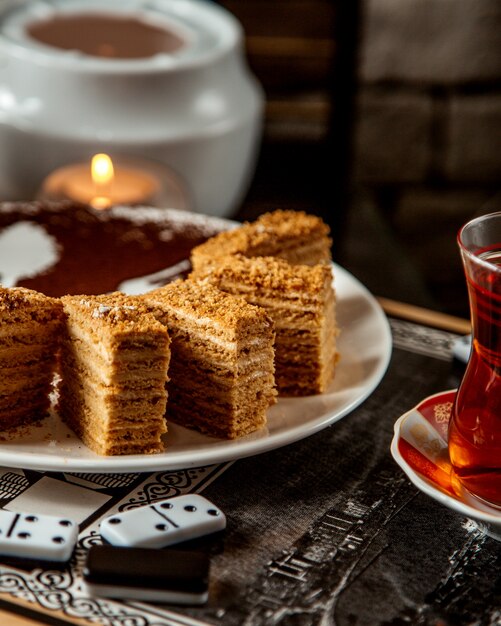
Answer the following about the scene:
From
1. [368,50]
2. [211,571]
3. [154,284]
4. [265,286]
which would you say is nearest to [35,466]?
[211,571]

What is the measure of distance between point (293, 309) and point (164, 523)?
1.70ft

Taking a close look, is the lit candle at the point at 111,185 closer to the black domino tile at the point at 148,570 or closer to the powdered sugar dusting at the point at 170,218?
the powdered sugar dusting at the point at 170,218

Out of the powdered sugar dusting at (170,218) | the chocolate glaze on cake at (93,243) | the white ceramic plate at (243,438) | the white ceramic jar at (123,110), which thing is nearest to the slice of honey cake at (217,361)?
the white ceramic plate at (243,438)

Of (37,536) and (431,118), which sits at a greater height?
(37,536)

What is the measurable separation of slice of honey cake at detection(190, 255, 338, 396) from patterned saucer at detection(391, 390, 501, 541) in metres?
0.26

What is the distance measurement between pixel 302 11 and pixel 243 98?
1.11 metres

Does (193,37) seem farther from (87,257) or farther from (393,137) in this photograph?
(393,137)

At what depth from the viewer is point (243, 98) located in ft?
9.71

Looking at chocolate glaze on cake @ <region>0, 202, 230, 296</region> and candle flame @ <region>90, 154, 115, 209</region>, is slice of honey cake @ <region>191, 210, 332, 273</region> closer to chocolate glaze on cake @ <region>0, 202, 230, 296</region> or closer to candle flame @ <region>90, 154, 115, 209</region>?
chocolate glaze on cake @ <region>0, 202, 230, 296</region>

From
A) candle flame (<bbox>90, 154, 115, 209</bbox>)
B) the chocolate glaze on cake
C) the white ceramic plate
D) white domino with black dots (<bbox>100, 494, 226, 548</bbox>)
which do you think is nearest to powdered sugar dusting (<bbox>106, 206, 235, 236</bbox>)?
the chocolate glaze on cake

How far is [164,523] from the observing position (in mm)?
1432

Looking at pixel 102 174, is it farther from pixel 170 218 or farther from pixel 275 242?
pixel 275 242

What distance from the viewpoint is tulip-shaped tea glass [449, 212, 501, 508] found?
139 centimetres

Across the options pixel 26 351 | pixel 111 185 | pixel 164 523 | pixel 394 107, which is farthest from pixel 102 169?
pixel 394 107
